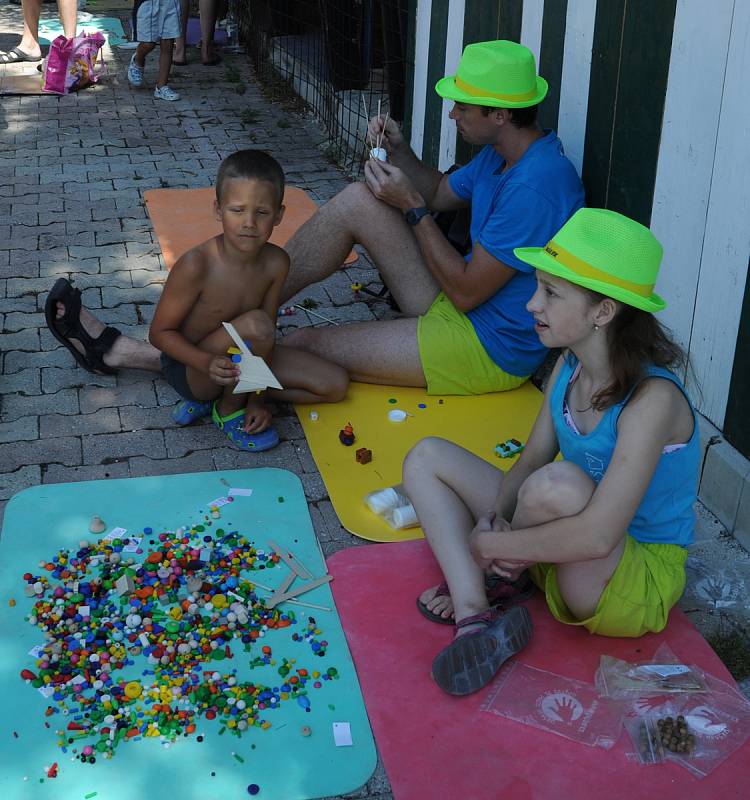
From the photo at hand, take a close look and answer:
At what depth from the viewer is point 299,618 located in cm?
294

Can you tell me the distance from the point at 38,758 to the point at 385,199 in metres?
2.48

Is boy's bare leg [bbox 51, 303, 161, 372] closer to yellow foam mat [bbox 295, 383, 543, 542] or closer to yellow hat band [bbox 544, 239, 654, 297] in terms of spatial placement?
yellow foam mat [bbox 295, 383, 543, 542]

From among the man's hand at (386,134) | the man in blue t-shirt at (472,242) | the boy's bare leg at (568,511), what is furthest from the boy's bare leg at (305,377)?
the boy's bare leg at (568,511)

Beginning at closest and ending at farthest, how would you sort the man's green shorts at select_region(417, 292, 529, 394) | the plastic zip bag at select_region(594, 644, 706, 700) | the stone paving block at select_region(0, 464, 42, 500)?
the plastic zip bag at select_region(594, 644, 706, 700) → the stone paving block at select_region(0, 464, 42, 500) → the man's green shorts at select_region(417, 292, 529, 394)

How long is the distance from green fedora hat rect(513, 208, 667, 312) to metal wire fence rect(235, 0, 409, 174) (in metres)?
3.34

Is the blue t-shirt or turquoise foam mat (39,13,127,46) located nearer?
the blue t-shirt

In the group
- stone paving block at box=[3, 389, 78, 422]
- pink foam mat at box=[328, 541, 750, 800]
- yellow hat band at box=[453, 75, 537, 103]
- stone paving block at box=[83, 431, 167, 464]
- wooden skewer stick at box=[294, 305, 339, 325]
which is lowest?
pink foam mat at box=[328, 541, 750, 800]

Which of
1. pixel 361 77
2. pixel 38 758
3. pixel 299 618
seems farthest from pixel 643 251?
pixel 361 77

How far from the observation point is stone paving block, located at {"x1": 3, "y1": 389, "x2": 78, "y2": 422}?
3953mm

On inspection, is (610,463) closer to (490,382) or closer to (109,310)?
(490,382)

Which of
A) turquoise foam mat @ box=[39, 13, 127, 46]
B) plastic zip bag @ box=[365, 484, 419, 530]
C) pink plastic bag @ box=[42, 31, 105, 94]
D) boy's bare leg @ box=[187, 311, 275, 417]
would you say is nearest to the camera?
plastic zip bag @ box=[365, 484, 419, 530]

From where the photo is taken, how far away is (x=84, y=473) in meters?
3.59

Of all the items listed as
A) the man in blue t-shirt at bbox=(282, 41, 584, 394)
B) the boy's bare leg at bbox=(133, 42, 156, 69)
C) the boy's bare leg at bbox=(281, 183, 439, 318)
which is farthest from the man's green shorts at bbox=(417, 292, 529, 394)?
the boy's bare leg at bbox=(133, 42, 156, 69)

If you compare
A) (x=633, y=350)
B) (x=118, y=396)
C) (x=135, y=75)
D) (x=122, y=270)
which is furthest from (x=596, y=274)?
(x=135, y=75)
